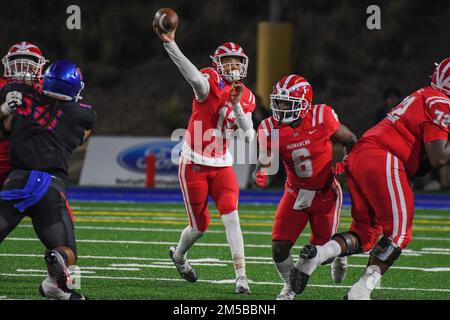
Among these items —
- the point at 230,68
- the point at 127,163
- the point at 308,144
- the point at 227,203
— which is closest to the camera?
the point at 308,144

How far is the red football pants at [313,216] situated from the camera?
7527 mm

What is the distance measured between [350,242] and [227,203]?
1.16 metres

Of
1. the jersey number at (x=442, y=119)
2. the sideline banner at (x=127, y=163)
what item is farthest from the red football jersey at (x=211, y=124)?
the sideline banner at (x=127, y=163)

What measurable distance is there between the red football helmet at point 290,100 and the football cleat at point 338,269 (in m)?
1.23

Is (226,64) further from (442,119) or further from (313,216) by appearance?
(442,119)

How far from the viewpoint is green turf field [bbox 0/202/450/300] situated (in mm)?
7590

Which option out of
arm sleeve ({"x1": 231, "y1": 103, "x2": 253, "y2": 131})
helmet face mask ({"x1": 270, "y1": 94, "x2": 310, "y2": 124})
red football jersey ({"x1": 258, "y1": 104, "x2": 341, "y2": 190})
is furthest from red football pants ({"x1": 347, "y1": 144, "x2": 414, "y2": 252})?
arm sleeve ({"x1": 231, "y1": 103, "x2": 253, "y2": 131})

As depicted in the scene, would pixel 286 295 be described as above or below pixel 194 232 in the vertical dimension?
below

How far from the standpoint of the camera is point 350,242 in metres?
7.07

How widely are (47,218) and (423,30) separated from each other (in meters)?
21.4

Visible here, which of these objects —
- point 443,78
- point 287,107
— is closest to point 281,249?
point 287,107

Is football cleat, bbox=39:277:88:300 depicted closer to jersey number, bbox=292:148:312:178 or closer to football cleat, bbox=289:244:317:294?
football cleat, bbox=289:244:317:294

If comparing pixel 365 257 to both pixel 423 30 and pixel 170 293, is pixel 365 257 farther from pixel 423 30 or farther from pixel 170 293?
pixel 423 30
